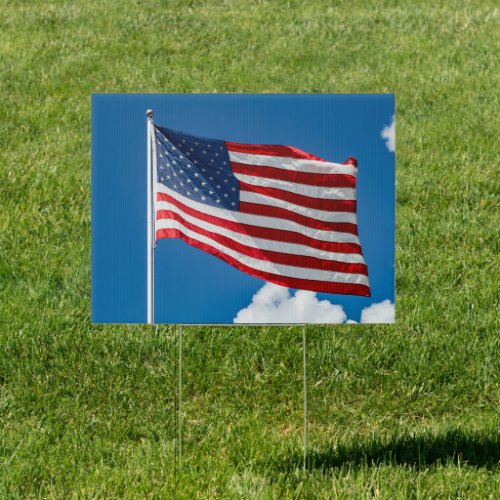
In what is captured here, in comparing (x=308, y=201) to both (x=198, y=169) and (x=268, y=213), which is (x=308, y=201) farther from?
(x=198, y=169)

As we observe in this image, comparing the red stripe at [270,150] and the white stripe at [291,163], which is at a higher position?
the red stripe at [270,150]

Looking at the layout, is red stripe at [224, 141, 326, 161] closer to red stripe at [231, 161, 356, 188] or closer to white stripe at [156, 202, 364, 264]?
red stripe at [231, 161, 356, 188]

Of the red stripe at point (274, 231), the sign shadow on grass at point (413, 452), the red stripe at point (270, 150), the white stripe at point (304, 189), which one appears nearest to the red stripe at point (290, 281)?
the red stripe at point (274, 231)

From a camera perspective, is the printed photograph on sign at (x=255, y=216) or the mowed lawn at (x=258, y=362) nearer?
the printed photograph on sign at (x=255, y=216)

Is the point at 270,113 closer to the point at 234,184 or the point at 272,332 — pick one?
the point at 234,184

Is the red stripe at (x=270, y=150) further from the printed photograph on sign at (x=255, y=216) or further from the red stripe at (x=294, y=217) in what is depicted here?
the red stripe at (x=294, y=217)

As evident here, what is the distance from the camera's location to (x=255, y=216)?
168 inches

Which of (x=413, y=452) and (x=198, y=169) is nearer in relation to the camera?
(x=198, y=169)

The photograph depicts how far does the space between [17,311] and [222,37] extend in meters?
5.92

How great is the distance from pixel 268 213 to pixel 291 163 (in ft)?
0.89

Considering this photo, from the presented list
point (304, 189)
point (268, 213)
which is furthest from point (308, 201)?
point (268, 213)

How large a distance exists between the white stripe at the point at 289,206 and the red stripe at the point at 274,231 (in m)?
0.05

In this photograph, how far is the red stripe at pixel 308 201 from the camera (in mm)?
4266

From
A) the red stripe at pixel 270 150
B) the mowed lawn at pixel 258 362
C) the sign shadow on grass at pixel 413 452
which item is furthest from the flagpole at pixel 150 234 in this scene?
the sign shadow on grass at pixel 413 452
